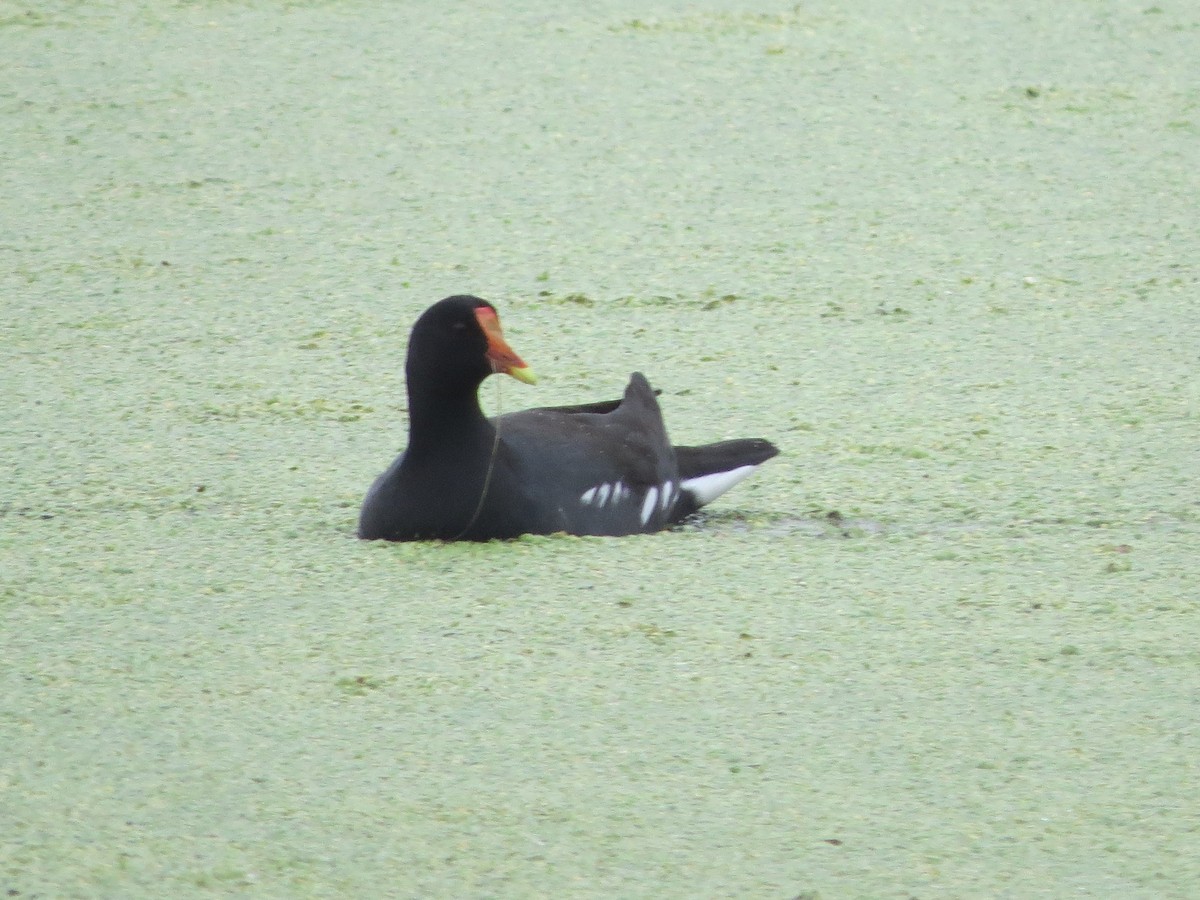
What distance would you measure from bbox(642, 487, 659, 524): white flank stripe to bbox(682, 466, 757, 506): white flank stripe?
55mm

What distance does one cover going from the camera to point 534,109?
3.15 m

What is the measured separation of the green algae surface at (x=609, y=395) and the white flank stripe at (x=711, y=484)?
0.10 feet

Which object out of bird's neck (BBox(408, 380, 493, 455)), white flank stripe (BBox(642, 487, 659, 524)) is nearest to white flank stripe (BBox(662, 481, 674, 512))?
white flank stripe (BBox(642, 487, 659, 524))

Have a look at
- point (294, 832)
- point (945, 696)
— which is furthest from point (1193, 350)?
point (294, 832)

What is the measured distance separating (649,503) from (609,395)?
1.26 ft

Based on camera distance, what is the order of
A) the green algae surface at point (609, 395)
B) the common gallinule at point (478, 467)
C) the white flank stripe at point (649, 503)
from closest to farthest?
the green algae surface at point (609, 395)
the common gallinule at point (478, 467)
the white flank stripe at point (649, 503)

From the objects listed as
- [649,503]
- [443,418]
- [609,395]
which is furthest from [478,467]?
[609,395]

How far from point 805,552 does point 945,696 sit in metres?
0.34

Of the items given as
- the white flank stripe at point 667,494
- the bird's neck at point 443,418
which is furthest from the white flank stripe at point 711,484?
the bird's neck at point 443,418

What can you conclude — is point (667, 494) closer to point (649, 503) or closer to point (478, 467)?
point (649, 503)

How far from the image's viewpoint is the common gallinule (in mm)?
1739

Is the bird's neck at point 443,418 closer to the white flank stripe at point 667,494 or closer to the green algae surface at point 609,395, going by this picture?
the green algae surface at point 609,395

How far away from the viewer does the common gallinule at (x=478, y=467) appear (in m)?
1.74

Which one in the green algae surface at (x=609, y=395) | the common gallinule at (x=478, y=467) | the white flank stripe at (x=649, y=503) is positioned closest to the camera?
Result: the green algae surface at (x=609, y=395)
